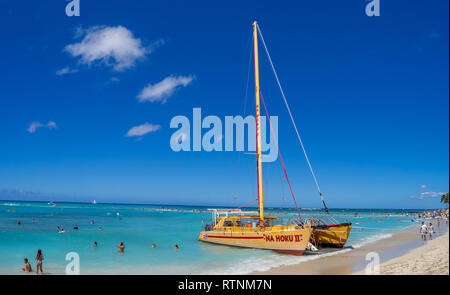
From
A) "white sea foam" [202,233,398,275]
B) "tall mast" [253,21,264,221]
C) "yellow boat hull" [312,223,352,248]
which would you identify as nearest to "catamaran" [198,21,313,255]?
"tall mast" [253,21,264,221]

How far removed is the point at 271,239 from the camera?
78.7ft

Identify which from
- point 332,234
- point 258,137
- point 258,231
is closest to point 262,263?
point 258,231

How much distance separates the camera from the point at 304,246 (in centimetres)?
2269

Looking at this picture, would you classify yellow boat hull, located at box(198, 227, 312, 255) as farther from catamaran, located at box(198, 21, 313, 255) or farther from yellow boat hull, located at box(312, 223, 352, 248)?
yellow boat hull, located at box(312, 223, 352, 248)

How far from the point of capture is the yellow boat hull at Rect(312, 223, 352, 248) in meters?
24.9

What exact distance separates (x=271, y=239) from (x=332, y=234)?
18.4ft

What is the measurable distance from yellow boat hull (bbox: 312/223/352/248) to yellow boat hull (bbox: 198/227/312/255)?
7.56 ft

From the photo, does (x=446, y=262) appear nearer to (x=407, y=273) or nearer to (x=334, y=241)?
(x=407, y=273)

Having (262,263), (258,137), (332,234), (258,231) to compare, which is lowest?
(262,263)

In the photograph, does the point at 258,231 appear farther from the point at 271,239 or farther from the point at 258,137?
the point at 258,137

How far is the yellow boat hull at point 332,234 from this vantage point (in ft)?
81.8
